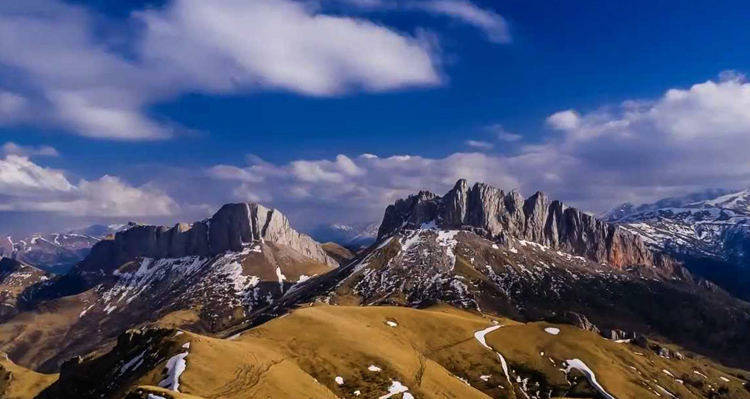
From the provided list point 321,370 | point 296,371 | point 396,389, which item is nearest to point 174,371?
Result: point 296,371

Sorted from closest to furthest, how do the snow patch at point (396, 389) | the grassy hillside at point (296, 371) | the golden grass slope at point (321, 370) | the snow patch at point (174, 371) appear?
1. the snow patch at point (174, 371)
2. the golden grass slope at point (321, 370)
3. the grassy hillside at point (296, 371)
4. the snow patch at point (396, 389)

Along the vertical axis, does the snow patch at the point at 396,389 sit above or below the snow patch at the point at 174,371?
below

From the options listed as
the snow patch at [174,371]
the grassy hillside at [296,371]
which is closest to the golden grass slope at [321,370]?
the grassy hillside at [296,371]

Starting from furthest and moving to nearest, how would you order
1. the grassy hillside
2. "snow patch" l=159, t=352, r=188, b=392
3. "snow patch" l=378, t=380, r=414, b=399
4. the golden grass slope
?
"snow patch" l=378, t=380, r=414, b=399, the grassy hillside, the golden grass slope, "snow patch" l=159, t=352, r=188, b=392

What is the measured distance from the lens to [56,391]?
168250mm

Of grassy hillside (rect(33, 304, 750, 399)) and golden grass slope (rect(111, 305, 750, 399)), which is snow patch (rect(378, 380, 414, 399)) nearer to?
grassy hillside (rect(33, 304, 750, 399))

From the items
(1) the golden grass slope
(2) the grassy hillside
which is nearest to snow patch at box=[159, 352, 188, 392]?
(2) the grassy hillside

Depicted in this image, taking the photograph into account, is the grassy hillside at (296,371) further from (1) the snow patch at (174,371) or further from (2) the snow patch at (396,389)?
(1) the snow patch at (174,371)

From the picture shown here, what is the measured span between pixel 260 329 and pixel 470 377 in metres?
72.2

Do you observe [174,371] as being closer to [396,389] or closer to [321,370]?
[321,370]

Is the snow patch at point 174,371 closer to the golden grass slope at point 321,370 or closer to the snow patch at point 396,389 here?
the golden grass slope at point 321,370

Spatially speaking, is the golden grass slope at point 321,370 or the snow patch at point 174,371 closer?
the snow patch at point 174,371

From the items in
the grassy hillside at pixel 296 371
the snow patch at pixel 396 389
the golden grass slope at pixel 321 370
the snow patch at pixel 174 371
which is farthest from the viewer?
the snow patch at pixel 396 389

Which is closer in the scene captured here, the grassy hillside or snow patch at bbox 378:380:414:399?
the grassy hillside
